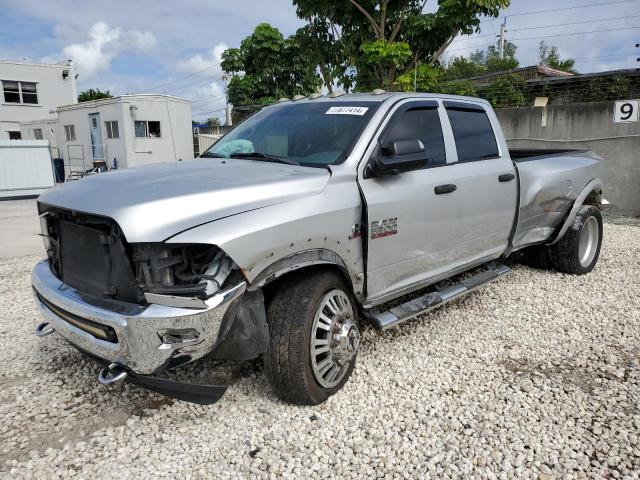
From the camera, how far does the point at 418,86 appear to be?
31.6ft

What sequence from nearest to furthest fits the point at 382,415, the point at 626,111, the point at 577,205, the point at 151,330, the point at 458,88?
the point at 151,330
the point at 382,415
the point at 577,205
the point at 626,111
the point at 458,88

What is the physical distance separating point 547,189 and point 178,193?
398cm

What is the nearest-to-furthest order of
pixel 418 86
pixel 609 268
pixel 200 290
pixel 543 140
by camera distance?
pixel 200 290
pixel 609 268
pixel 418 86
pixel 543 140

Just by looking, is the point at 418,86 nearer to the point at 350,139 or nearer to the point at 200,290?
the point at 350,139

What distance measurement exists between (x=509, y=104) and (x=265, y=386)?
10.8 meters

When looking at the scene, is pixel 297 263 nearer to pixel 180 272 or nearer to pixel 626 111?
pixel 180 272

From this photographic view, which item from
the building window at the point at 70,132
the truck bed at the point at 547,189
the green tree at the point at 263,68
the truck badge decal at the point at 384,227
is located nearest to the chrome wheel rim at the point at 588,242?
the truck bed at the point at 547,189

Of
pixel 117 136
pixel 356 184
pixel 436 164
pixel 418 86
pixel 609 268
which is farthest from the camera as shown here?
pixel 117 136

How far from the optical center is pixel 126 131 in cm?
1980

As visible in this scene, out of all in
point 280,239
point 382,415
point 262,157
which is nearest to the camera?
point 280,239

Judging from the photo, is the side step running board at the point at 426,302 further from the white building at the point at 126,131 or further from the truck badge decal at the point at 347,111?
the white building at the point at 126,131

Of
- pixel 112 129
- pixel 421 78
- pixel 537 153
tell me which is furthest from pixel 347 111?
pixel 112 129

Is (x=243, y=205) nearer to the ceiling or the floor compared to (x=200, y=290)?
nearer to the ceiling

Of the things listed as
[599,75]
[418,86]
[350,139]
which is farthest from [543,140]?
[350,139]
